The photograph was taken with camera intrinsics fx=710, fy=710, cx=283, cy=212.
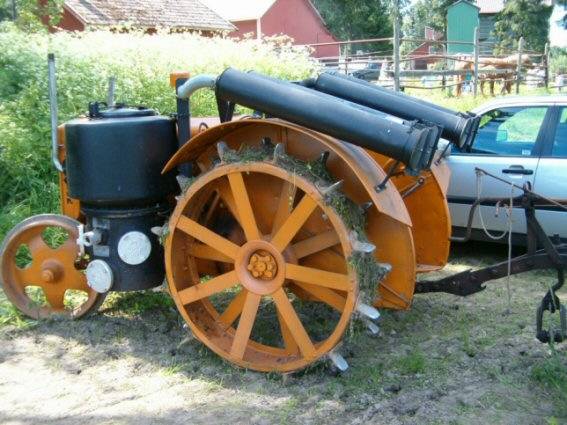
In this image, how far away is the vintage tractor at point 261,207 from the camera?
3859 millimetres

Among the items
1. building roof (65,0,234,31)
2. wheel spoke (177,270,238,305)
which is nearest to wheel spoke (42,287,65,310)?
wheel spoke (177,270,238,305)

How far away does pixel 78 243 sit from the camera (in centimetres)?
480

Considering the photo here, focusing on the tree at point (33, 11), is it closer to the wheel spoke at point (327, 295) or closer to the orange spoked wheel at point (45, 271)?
the orange spoked wheel at point (45, 271)

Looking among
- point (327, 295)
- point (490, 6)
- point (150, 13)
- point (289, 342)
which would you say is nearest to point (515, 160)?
point (327, 295)

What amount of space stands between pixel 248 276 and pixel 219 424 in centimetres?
87

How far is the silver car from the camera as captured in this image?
643 cm

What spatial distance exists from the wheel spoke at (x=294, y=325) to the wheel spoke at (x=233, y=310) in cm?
34

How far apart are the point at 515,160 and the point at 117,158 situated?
387cm

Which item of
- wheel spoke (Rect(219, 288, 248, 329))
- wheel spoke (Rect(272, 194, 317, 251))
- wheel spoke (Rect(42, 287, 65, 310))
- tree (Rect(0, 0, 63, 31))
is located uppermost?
tree (Rect(0, 0, 63, 31))

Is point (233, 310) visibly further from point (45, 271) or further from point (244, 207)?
point (45, 271)

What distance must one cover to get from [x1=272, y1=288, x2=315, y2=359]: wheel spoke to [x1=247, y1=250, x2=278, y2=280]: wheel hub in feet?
0.37

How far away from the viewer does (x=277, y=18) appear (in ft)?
134

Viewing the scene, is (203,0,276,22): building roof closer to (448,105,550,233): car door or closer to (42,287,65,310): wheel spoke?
(448,105,550,233): car door

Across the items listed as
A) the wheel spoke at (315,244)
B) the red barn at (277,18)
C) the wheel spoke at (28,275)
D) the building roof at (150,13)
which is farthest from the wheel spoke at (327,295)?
the red barn at (277,18)
